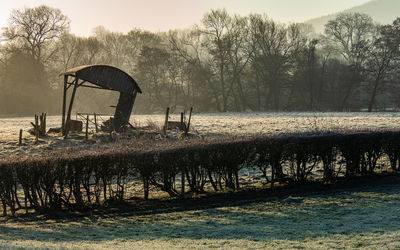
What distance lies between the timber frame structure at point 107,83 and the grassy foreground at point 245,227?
12965mm

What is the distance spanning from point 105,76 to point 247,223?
16.1 meters

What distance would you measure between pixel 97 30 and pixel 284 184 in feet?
187

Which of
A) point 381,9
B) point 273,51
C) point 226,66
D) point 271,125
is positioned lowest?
point 271,125

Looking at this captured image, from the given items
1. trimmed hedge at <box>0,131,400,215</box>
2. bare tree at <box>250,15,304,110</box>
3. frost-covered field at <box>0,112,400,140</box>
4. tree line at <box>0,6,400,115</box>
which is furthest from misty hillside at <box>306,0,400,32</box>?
trimmed hedge at <box>0,131,400,215</box>

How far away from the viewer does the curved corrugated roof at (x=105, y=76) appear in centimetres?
2331

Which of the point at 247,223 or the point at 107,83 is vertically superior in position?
the point at 107,83

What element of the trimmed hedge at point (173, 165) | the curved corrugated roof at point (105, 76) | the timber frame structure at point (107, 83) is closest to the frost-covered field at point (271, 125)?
the timber frame structure at point (107, 83)

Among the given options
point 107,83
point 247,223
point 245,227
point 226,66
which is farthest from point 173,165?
point 226,66

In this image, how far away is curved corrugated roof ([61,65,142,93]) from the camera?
2331 cm

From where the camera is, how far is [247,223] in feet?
32.6

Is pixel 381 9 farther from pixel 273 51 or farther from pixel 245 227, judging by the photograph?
pixel 245 227

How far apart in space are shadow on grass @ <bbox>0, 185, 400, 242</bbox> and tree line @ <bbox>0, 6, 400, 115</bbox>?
42.9m

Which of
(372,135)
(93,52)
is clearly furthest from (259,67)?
(372,135)

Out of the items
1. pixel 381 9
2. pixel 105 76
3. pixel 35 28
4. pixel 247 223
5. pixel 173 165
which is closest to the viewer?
pixel 247 223
